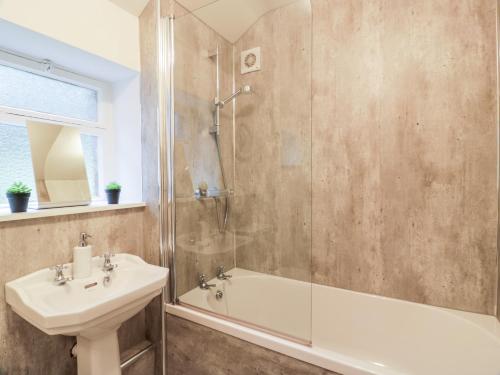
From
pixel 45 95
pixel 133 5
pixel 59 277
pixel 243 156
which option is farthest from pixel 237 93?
pixel 59 277

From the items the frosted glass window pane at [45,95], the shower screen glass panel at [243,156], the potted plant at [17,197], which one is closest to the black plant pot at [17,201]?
the potted plant at [17,197]

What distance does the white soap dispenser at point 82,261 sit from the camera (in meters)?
1.21

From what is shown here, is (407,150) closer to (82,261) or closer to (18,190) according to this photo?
(82,261)

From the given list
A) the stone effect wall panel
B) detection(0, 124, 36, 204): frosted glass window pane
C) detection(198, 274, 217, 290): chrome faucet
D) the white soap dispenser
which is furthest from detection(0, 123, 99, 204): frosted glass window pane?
the stone effect wall panel

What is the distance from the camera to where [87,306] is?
87cm

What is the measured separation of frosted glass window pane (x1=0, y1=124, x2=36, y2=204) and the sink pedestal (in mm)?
813

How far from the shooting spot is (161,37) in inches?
60.2

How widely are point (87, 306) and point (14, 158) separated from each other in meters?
0.97

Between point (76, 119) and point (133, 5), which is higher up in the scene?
point (133, 5)

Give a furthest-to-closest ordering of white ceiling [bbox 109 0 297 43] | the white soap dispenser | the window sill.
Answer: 1. white ceiling [bbox 109 0 297 43]
2. the white soap dispenser
3. the window sill

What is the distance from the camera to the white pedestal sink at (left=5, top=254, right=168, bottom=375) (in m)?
A: 0.85

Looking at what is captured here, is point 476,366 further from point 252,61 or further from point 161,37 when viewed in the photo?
point 161,37

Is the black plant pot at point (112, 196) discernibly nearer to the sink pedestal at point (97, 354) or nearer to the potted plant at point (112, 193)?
the potted plant at point (112, 193)

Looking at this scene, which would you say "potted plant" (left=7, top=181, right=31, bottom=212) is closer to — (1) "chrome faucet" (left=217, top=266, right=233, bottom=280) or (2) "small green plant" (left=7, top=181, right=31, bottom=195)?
(2) "small green plant" (left=7, top=181, right=31, bottom=195)
